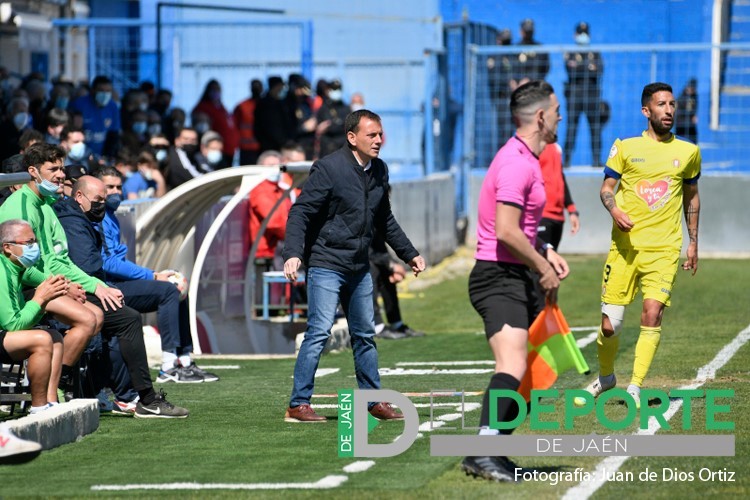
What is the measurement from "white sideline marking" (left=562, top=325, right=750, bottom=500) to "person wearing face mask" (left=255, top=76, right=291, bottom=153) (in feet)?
30.5

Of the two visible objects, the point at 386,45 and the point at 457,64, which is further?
the point at 386,45

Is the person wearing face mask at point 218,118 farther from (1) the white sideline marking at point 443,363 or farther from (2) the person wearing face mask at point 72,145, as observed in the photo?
(1) the white sideline marking at point 443,363

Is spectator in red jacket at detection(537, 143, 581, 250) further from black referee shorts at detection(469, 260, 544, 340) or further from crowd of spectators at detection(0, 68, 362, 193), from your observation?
black referee shorts at detection(469, 260, 544, 340)

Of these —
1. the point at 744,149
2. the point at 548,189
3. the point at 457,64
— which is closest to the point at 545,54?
the point at 457,64

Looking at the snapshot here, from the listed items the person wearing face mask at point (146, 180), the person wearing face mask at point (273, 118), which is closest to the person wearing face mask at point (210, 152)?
the person wearing face mask at point (146, 180)

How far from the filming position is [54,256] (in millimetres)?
10109

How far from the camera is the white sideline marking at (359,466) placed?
26.4 ft

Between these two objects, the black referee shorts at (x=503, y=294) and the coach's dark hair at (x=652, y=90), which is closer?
the black referee shorts at (x=503, y=294)

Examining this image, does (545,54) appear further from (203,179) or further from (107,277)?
(107,277)

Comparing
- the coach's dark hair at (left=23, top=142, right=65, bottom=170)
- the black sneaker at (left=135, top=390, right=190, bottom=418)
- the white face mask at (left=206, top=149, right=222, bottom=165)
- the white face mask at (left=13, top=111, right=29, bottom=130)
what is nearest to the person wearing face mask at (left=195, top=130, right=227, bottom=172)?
the white face mask at (left=206, top=149, right=222, bottom=165)

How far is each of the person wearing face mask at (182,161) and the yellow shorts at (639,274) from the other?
8500 mm

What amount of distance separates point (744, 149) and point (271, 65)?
8.25m

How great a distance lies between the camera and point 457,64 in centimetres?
2514

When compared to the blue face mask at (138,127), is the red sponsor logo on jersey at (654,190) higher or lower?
lower
